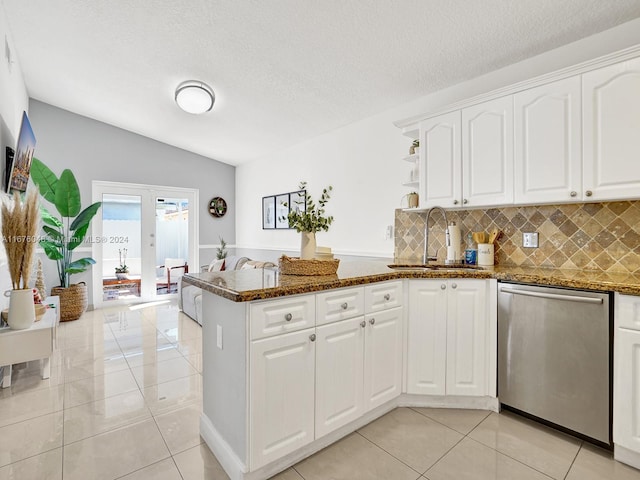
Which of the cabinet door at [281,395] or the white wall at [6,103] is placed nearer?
the cabinet door at [281,395]

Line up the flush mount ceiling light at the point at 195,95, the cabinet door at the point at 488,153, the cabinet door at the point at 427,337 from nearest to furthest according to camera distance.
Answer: the cabinet door at the point at 427,337
the cabinet door at the point at 488,153
the flush mount ceiling light at the point at 195,95

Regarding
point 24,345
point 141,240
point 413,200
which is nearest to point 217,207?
point 141,240

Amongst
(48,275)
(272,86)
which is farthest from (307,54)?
(48,275)

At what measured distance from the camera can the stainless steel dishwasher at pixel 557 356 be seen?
173cm

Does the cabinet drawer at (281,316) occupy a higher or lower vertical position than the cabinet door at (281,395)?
higher

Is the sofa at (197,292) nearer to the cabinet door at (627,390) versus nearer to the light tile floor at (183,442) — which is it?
the light tile floor at (183,442)

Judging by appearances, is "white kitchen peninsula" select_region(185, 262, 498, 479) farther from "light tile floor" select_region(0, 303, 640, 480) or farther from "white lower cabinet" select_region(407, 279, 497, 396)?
"light tile floor" select_region(0, 303, 640, 480)

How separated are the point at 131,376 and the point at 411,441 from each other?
2320 millimetres

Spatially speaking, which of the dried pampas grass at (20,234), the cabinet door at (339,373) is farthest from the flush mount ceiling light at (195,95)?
the cabinet door at (339,373)

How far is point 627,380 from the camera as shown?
165 centimetres

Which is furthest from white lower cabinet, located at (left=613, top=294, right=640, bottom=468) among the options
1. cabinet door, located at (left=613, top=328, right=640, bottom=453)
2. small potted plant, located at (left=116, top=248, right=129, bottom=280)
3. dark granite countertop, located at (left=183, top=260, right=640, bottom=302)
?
small potted plant, located at (left=116, top=248, right=129, bottom=280)

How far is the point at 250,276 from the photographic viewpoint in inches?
74.0

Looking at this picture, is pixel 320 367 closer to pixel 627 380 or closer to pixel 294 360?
pixel 294 360

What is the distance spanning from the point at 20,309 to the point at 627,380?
405 cm
